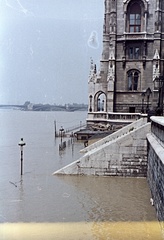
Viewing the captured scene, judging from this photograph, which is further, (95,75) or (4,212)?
(95,75)

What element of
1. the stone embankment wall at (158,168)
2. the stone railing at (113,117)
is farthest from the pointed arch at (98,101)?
the stone embankment wall at (158,168)

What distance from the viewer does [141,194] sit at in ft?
66.4

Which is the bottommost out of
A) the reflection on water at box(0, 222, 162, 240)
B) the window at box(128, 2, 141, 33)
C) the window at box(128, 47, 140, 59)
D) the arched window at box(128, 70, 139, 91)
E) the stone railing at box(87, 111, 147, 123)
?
the reflection on water at box(0, 222, 162, 240)

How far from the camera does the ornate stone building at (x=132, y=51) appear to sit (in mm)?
44438

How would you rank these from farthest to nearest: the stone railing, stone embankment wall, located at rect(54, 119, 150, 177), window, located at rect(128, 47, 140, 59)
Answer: window, located at rect(128, 47, 140, 59), the stone railing, stone embankment wall, located at rect(54, 119, 150, 177)

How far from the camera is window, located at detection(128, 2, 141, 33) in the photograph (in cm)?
4516

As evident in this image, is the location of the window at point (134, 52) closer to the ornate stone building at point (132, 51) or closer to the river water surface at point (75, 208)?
the ornate stone building at point (132, 51)

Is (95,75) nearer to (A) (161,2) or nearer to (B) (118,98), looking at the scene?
(B) (118,98)

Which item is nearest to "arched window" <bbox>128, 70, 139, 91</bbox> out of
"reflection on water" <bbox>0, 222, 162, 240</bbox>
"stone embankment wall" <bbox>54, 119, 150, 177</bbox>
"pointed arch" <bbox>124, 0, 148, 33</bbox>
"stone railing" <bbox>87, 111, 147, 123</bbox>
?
"stone railing" <bbox>87, 111, 147, 123</bbox>

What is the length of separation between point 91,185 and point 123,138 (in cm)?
343

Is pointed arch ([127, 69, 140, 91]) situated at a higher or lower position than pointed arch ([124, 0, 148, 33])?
lower

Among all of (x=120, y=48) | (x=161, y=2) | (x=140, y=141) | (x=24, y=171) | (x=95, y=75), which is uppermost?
(x=161, y=2)

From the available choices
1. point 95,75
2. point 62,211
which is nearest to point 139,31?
point 95,75

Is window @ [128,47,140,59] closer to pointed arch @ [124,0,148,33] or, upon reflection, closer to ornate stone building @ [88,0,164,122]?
ornate stone building @ [88,0,164,122]
